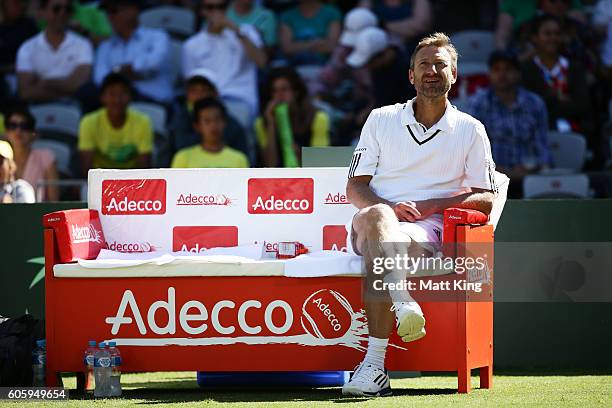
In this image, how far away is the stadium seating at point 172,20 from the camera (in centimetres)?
1195

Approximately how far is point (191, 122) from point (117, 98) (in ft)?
2.41

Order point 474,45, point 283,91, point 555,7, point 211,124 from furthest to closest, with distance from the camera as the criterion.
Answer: point 474,45, point 555,7, point 283,91, point 211,124

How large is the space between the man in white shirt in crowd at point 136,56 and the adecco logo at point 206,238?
14.8 ft

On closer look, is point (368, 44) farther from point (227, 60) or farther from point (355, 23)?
point (227, 60)

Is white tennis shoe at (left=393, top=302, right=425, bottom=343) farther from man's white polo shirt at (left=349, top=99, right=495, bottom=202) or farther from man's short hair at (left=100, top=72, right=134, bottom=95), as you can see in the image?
man's short hair at (left=100, top=72, right=134, bottom=95)

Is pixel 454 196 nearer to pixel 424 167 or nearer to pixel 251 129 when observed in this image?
pixel 424 167

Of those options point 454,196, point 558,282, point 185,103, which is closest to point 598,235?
point 558,282

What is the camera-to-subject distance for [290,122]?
10.2 metres

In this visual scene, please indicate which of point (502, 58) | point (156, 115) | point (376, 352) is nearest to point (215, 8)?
point (156, 115)

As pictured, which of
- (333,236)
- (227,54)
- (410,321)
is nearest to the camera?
(410,321)

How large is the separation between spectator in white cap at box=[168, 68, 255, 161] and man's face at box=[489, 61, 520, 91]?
2.12 m

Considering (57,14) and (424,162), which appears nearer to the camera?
(424,162)

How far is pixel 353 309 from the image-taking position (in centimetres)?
605

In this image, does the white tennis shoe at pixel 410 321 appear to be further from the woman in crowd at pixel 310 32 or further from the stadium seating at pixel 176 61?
the stadium seating at pixel 176 61
